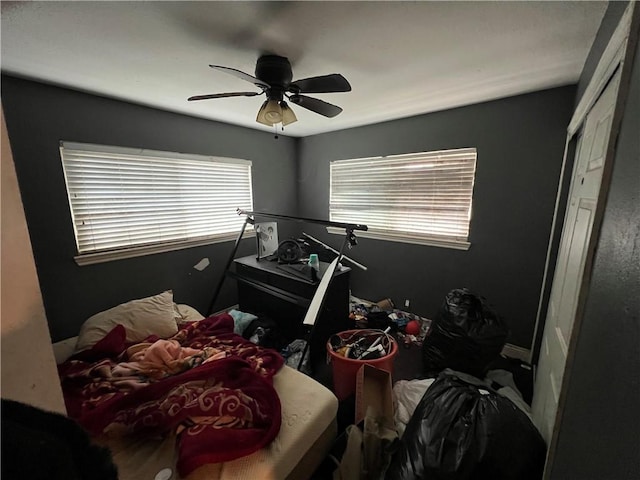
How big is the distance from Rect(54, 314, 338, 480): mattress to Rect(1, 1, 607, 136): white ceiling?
185 cm

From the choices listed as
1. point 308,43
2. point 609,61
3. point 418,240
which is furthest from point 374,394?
point 308,43

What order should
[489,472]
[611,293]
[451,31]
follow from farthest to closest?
[451,31], [489,472], [611,293]

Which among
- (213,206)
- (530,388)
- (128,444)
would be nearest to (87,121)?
(213,206)

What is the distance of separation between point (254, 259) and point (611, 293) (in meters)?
2.71

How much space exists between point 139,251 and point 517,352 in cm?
363

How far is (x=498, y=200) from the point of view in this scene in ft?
7.57

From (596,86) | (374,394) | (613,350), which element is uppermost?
(596,86)

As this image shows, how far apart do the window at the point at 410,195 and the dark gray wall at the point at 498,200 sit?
0.09m

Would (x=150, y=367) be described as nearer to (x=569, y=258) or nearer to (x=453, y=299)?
(x=453, y=299)

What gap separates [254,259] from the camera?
2.87 metres

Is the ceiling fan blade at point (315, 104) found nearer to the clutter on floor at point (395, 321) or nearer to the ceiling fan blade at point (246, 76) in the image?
the ceiling fan blade at point (246, 76)

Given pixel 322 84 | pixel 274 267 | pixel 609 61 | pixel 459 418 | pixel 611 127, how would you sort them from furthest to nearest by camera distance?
1. pixel 274 267
2. pixel 322 84
3. pixel 459 418
4. pixel 609 61
5. pixel 611 127

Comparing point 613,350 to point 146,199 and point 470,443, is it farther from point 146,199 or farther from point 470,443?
point 146,199

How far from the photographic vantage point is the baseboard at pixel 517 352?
225 cm
